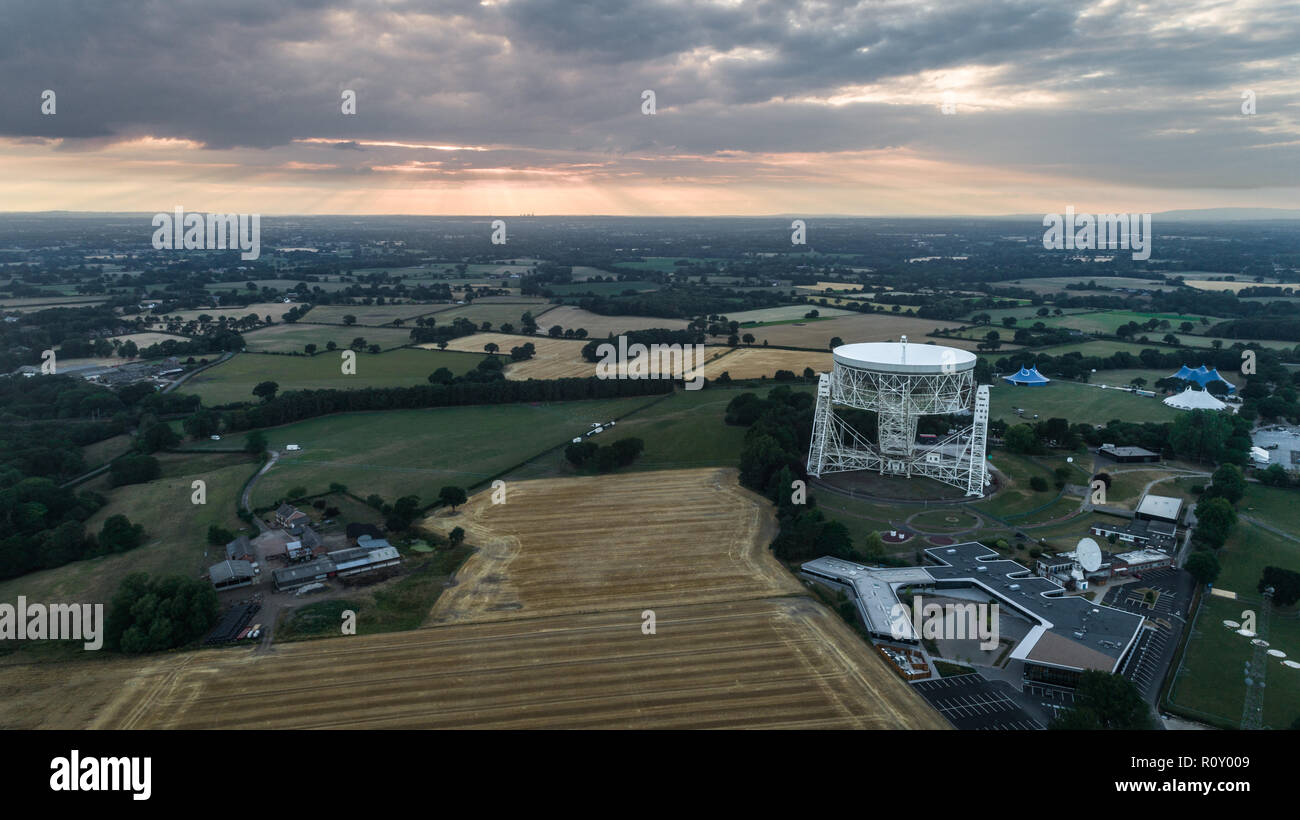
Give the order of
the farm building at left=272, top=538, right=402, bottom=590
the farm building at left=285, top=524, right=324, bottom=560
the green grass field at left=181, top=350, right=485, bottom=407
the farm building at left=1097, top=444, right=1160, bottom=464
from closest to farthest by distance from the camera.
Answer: the farm building at left=272, top=538, right=402, bottom=590 → the farm building at left=285, top=524, right=324, bottom=560 → the farm building at left=1097, top=444, right=1160, bottom=464 → the green grass field at left=181, top=350, right=485, bottom=407

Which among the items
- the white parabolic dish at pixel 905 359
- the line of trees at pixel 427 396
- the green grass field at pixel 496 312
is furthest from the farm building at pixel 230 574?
the green grass field at pixel 496 312

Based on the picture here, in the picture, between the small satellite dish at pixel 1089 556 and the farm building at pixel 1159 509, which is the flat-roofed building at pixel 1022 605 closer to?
the small satellite dish at pixel 1089 556

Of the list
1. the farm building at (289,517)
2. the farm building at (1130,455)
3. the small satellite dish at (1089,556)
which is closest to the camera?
the small satellite dish at (1089,556)

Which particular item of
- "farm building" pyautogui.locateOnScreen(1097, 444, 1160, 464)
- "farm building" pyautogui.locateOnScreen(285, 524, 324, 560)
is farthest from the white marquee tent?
"farm building" pyautogui.locateOnScreen(285, 524, 324, 560)

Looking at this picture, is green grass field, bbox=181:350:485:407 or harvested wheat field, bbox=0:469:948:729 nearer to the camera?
harvested wheat field, bbox=0:469:948:729

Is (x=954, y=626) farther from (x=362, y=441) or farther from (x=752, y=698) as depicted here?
(x=362, y=441)

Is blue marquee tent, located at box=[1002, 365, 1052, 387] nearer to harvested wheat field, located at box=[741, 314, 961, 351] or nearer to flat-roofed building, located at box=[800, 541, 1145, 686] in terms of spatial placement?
harvested wheat field, located at box=[741, 314, 961, 351]

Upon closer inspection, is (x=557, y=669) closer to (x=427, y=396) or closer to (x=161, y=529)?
(x=161, y=529)
